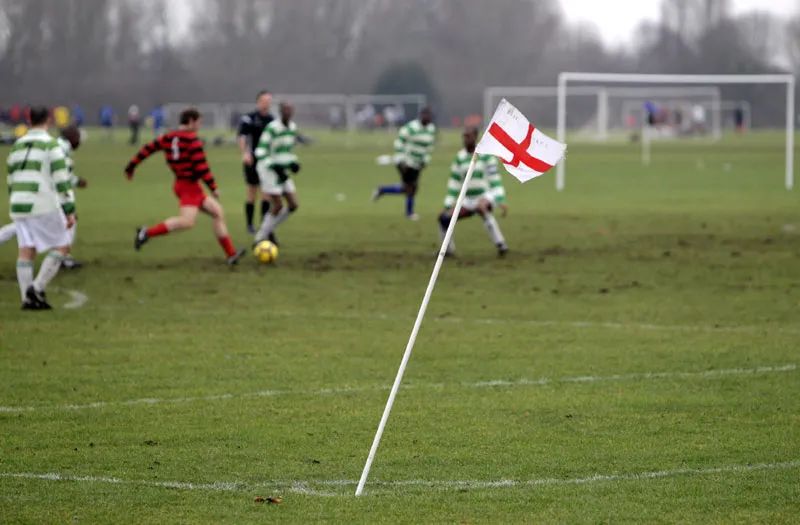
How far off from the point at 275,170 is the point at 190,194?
2.46m

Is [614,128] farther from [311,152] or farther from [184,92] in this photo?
[184,92]

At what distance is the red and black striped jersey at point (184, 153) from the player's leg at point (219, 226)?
0.90ft

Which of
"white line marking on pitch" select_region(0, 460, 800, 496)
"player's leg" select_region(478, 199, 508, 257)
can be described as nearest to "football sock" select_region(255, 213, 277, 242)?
"player's leg" select_region(478, 199, 508, 257)

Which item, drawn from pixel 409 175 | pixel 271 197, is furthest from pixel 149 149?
pixel 409 175

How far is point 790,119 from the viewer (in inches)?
1499

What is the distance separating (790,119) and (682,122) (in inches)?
1983

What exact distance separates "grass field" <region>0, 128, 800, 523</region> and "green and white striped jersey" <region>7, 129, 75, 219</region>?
105 centimetres

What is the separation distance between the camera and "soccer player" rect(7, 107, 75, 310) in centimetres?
1394

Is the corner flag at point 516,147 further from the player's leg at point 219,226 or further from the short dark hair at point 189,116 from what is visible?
the player's leg at point 219,226

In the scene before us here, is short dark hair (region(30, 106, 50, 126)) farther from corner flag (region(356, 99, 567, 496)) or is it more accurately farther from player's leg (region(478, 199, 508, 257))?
corner flag (region(356, 99, 567, 496))

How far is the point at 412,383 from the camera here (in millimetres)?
10562

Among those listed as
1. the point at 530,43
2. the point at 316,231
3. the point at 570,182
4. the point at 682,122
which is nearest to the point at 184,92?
the point at 530,43

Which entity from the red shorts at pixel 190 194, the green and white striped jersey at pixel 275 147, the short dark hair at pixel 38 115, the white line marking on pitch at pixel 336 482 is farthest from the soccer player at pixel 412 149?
the white line marking on pitch at pixel 336 482

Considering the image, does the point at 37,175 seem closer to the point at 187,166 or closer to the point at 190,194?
the point at 187,166
